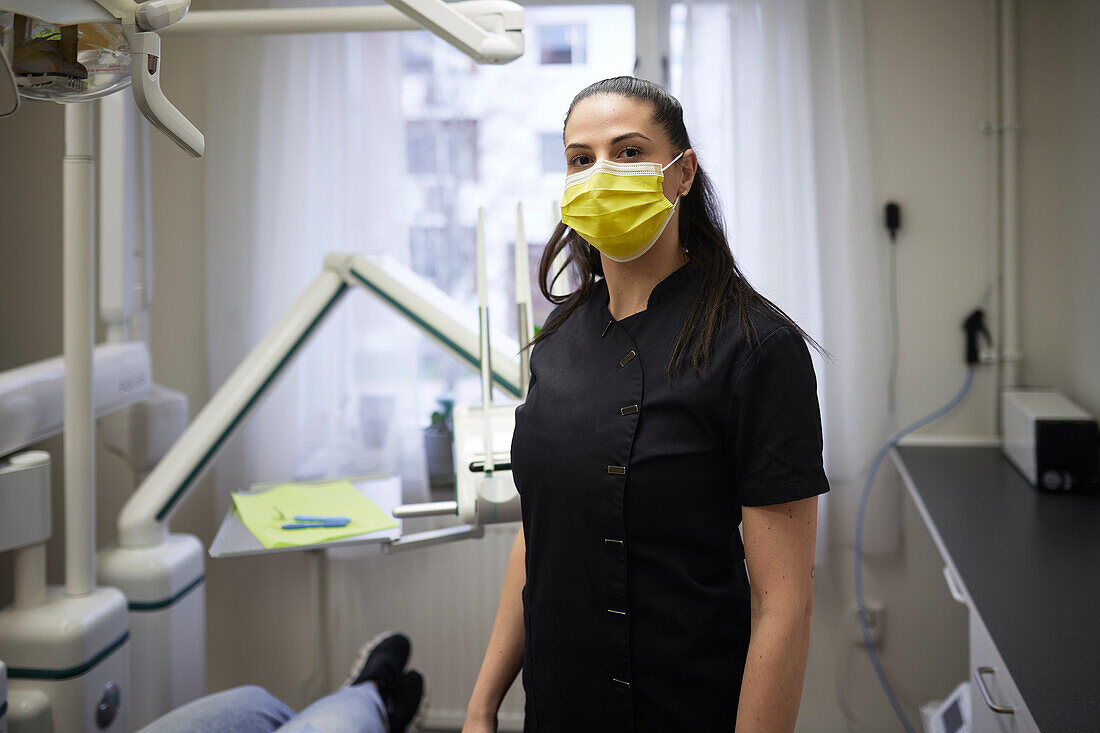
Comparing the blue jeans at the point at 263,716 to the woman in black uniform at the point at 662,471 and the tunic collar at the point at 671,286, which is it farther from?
the tunic collar at the point at 671,286

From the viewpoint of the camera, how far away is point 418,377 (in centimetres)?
254

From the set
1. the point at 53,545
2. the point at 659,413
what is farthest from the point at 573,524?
the point at 53,545

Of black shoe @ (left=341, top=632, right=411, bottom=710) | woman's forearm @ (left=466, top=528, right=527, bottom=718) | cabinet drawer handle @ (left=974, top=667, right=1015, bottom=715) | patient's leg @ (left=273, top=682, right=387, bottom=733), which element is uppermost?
woman's forearm @ (left=466, top=528, right=527, bottom=718)

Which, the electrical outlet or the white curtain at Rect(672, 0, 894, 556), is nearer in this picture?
the white curtain at Rect(672, 0, 894, 556)

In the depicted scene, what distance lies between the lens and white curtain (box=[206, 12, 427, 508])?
8.07 ft

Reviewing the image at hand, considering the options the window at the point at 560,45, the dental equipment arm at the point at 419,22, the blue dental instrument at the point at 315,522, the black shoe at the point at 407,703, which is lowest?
the black shoe at the point at 407,703

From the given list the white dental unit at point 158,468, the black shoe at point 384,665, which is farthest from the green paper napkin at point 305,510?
the black shoe at point 384,665

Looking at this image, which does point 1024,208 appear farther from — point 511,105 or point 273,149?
point 273,149

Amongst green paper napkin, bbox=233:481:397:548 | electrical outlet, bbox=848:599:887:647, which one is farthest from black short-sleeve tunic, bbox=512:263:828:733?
electrical outlet, bbox=848:599:887:647

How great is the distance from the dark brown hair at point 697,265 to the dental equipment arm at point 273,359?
0.47 metres

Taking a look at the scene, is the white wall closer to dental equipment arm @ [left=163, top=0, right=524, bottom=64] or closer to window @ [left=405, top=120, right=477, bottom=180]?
window @ [left=405, top=120, right=477, bottom=180]

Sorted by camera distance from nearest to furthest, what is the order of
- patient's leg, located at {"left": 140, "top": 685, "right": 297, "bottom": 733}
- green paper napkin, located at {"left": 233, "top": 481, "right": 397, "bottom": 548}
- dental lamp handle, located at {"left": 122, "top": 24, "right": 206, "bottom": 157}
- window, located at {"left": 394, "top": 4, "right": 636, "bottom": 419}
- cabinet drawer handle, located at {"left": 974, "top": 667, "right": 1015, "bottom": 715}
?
dental lamp handle, located at {"left": 122, "top": 24, "right": 206, "bottom": 157} < cabinet drawer handle, located at {"left": 974, "top": 667, "right": 1015, "bottom": 715} < patient's leg, located at {"left": 140, "top": 685, "right": 297, "bottom": 733} < green paper napkin, located at {"left": 233, "top": 481, "right": 397, "bottom": 548} < window, located at {"left": 394, "top": 4, "right": 636, "bottom": 419}

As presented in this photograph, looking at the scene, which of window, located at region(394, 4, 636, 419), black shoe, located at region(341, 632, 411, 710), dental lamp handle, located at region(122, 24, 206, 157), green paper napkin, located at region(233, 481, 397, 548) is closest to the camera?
dental lamp handle, located at region(122, 24, 206, 157)

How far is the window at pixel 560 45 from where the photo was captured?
2.51 meters
